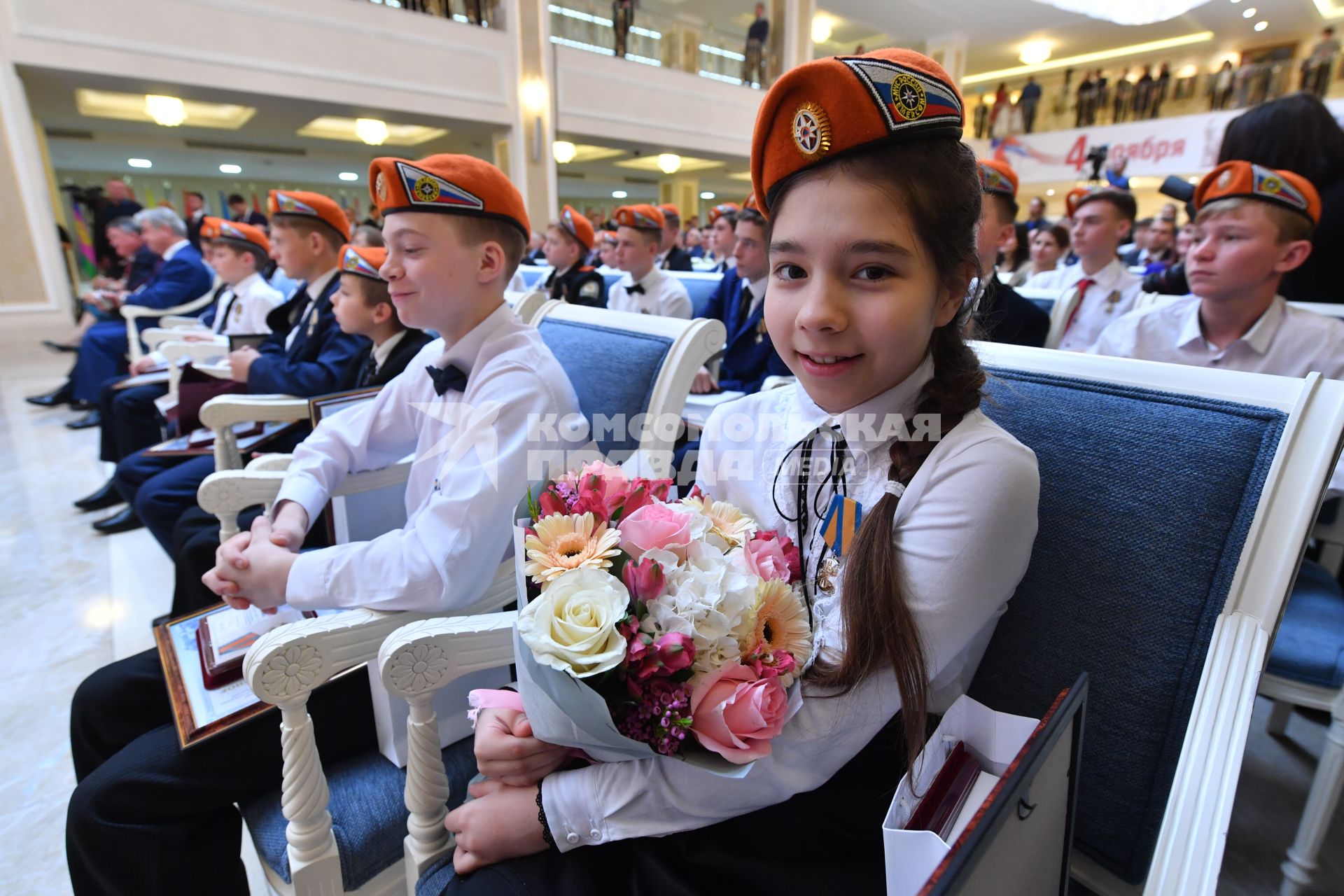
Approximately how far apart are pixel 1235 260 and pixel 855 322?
5.81 feet

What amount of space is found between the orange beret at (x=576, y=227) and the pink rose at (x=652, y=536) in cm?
442

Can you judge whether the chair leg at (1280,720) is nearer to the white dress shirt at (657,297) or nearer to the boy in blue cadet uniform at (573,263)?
the white dress shirt at (657,297)

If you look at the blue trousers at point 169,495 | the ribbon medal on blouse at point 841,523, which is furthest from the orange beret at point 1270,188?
the blue trousers at point 169,495

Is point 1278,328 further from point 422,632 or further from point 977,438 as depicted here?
point 422,632

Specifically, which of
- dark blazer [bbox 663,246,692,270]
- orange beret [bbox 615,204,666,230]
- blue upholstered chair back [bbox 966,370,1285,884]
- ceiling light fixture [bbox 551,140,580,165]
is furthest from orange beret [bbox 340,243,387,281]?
ceiling light fixture [bbox 551,140,580,165]

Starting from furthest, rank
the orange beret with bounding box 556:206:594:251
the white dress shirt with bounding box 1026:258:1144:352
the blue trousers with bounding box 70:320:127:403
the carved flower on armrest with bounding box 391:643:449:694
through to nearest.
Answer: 1. the blue trousers with bounding box 70:320:127:403
2. the orange beret with bounding box 556:206:594:251
3. the white dress shirt with bounding box 1026:258:1144:352
4. the carved flower on armrest with bounding box 391:643:449:694

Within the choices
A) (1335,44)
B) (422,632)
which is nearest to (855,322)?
(422,632)

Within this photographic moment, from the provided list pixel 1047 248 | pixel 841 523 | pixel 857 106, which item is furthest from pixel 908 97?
pixel 1047 248

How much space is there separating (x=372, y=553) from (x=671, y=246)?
581cm

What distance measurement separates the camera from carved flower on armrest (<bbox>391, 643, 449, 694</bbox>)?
2.99 ft

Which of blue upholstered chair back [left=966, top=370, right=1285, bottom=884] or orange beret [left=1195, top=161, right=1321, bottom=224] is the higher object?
orange beret [left=1195, top=161, right=1321, bottom=224]

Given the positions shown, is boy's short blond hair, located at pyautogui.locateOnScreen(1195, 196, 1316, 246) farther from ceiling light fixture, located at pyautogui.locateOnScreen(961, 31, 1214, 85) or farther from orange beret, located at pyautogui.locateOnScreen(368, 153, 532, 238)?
ceiling light fixture, located at pyautogui.locateOnScreen(961, 31, 1214, 85)

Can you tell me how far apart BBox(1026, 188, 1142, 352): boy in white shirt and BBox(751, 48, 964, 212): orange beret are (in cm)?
281

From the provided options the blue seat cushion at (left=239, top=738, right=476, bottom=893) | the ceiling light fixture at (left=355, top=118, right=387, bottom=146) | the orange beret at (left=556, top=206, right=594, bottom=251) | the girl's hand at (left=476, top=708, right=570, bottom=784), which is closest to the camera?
the girl's hand at (left=476, top=708, right=570, bottom=784)
